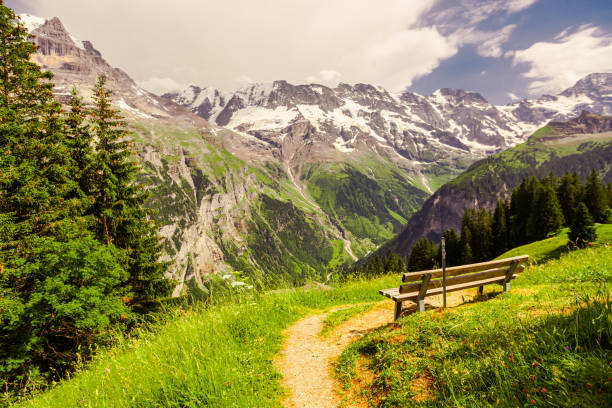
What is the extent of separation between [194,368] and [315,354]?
12.8 feet

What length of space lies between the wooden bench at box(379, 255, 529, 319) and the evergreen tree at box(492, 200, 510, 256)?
70.7 meters

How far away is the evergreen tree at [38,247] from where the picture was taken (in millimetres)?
13266

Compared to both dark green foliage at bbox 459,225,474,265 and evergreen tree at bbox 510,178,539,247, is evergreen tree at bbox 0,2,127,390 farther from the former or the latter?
evergreen tree at bbox 510,178,539,247

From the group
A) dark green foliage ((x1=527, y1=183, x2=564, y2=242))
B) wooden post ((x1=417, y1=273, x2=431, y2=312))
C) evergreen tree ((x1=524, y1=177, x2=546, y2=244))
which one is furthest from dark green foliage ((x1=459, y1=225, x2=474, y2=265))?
wooden post ((x1=417, y1=273, x2=431, y2=312))

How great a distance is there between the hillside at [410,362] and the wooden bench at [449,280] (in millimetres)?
746

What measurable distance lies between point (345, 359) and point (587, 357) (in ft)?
16.9

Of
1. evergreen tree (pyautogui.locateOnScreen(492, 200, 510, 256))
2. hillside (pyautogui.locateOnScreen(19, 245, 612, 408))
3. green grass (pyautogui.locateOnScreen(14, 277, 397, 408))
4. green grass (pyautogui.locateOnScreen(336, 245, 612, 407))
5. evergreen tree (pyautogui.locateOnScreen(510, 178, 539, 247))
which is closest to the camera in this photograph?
green grass (pyautogui.locateOnScreen(336, 245, 612, 407))

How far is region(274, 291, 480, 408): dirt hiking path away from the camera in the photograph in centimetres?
584

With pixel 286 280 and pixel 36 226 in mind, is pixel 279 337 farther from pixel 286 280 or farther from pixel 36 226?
pixel 36 226

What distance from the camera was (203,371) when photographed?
4.81 metres

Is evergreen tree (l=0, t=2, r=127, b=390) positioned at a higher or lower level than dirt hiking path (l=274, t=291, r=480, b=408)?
higher

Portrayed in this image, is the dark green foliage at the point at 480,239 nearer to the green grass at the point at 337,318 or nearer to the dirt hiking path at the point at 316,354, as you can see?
the green grass at the point at 337,318

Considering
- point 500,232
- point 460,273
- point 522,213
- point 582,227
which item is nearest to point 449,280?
point 460,273

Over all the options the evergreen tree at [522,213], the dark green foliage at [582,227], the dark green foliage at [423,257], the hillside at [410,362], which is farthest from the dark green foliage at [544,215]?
the hillside at [410,362]
